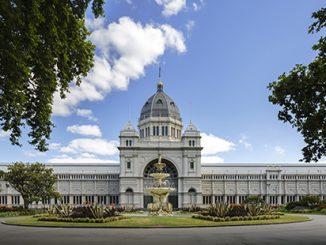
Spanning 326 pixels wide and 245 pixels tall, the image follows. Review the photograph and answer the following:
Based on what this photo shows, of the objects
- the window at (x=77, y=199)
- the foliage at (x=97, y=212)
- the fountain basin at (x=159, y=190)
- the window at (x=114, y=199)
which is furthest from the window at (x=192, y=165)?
the foliage at (x=97, y=212)

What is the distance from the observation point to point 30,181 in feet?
228

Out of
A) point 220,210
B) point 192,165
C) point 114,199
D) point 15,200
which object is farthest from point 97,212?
point 15,200

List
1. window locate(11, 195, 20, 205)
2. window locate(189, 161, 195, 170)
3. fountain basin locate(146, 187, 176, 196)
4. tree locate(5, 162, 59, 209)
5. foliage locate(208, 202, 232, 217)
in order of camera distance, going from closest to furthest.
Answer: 1. foliage locate(208, 202, 232, 217)
2. fountain basin locate(146, 187, 176, 196)
3. tree locate(5, 162, 59, 209)
4. window locate(189, 161, 195, 170)
5. window locate(11, 195, 20, 205)

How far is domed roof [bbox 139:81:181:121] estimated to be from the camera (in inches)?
4166

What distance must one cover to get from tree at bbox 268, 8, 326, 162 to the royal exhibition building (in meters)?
74.3

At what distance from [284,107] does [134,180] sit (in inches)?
2990

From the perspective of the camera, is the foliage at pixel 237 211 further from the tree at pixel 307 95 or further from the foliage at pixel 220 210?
the tree at pixel 307 95

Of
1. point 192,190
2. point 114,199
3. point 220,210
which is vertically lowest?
point 114,199

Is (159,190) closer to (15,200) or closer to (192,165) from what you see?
(192,165)

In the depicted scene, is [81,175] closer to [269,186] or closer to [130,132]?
[130,132]

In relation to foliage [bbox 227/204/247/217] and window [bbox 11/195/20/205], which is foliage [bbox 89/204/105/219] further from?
window [bbox 11/195/20/205]

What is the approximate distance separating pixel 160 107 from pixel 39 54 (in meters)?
84.9

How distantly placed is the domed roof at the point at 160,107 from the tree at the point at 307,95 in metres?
82.6

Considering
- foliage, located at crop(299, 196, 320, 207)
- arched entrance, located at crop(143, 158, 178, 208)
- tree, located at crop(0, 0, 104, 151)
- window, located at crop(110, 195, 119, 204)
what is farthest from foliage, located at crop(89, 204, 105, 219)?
window, located at crop(110, 195, 119, 204)
